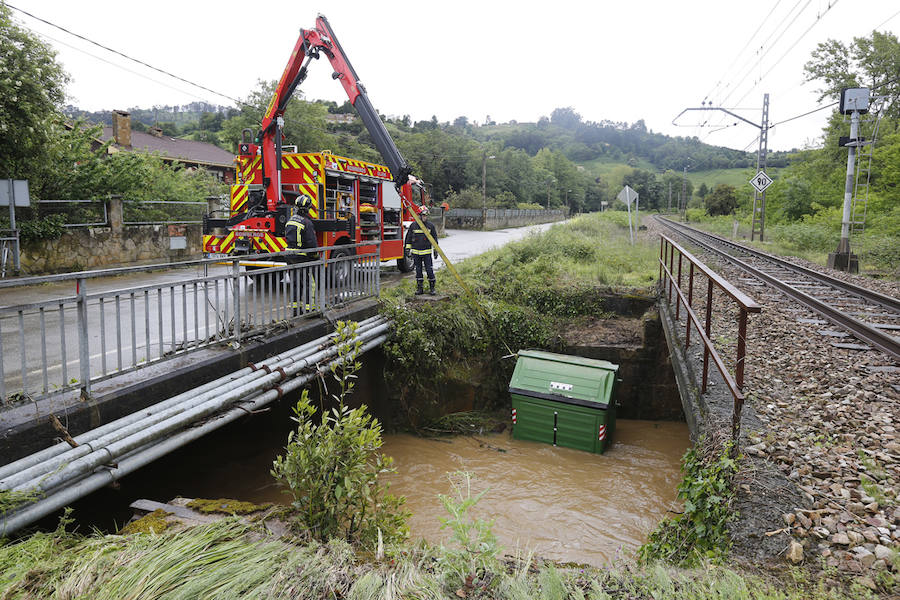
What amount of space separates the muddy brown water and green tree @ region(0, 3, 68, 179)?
953 centimetres

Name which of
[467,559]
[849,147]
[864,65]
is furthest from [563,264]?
[864,65]

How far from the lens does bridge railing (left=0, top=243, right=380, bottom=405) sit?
4.21 m

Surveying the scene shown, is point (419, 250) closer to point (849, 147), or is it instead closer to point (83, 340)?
point (83, 340)

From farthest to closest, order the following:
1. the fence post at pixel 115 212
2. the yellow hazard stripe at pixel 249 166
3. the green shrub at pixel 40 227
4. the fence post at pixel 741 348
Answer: the fence post at pixel 115 212 → the green shrub at pixel 40 227 → the yellow hazard stripe at pixel 249 166 → the fence post at pixel 741 348

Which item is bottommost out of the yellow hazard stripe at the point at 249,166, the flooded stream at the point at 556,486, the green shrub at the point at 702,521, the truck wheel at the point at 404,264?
the flooded stream at the point at 556,486

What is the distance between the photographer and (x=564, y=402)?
8227 mm

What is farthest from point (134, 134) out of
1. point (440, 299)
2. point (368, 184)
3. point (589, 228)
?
point (440, 299)

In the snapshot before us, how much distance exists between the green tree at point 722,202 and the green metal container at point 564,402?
71182 millimetres

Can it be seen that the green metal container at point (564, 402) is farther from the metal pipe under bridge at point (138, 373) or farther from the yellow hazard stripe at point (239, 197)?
the yellow hazard stripe at point (239, 197)

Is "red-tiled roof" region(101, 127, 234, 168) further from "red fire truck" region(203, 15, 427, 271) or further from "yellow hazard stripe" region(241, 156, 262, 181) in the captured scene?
"red fire truck" region(203, 15, 427, 271)

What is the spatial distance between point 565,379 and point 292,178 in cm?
659

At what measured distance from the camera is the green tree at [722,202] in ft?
235

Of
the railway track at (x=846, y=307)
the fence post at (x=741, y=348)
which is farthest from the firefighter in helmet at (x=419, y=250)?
the fence post at (x=741, y=348)

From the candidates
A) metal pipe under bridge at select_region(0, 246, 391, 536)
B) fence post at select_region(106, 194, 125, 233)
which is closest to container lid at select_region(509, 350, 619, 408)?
metal pipe under bridge at select_region(0, 246, 391, 536)
